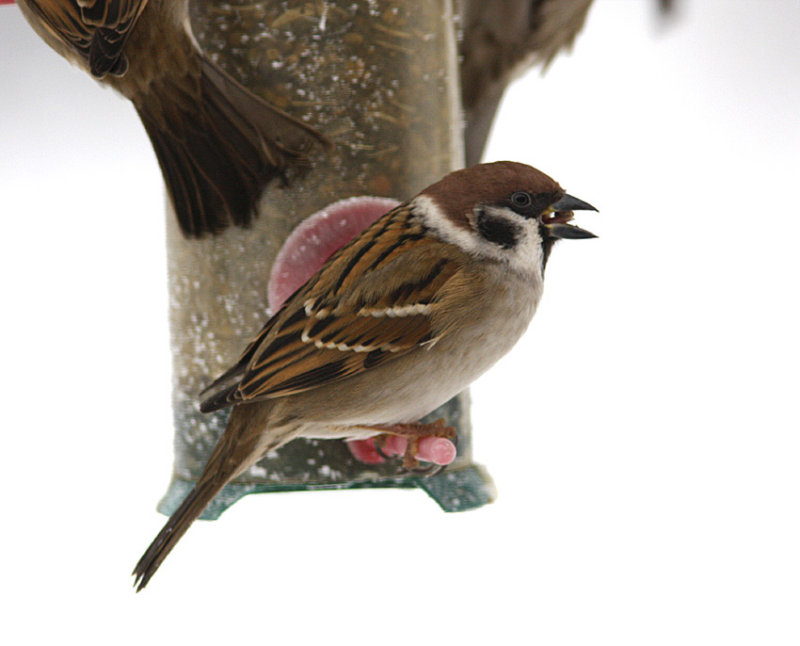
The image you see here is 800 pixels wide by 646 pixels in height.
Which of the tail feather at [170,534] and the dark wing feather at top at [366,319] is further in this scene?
the dark wing feather at top at [366,319]

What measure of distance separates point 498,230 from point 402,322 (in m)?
0.17

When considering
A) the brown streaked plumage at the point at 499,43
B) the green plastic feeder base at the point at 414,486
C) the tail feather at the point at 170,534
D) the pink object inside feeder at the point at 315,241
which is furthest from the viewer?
the brown streaked plumage at the point at 499,43

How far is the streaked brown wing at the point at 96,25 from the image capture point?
1.51 meters

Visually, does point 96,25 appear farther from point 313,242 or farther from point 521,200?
point 521,200

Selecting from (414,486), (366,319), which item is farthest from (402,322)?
(414,486)

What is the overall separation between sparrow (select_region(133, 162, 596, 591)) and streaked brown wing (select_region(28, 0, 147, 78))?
0.40 m

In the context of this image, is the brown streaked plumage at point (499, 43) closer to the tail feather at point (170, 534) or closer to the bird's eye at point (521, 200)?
the bird's eye at point (521, 200)

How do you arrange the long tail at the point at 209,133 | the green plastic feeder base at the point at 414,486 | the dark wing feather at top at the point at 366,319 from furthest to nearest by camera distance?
the green plastic feeder base at the point at 414,486 → the long tail at the point at 209,133 → the dark wing feather at top at the point at 366,319

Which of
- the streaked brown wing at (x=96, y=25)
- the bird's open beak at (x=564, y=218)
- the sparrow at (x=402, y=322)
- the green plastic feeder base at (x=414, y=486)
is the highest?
the streaked brown wing at (x=96, y=25)

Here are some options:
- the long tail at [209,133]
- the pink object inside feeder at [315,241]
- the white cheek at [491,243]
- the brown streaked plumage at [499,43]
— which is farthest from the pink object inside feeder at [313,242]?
the brown streaked plumage at [499,43]

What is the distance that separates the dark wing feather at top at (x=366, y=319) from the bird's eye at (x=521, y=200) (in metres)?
0.11

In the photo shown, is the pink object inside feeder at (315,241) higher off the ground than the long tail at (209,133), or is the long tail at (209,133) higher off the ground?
the long tail at (209,133)

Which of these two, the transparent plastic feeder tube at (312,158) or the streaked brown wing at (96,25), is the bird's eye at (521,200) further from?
the streaked brown wing at (96,25)

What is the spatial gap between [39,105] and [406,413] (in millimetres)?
A: 1615
